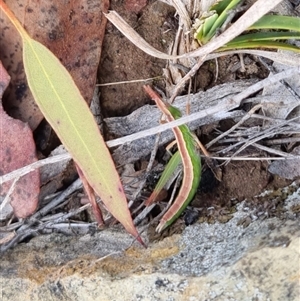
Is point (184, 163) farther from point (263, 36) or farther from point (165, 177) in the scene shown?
point (263, 36)

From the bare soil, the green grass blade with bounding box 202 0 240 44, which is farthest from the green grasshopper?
the green grass blade with bounding box 202 0 240 44

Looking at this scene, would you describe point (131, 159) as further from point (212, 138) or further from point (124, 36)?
point (124, 36)

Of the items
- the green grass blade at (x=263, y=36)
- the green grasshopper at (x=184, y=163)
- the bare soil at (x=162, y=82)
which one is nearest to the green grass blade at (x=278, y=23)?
the green grass blade at (x=263, y=36)

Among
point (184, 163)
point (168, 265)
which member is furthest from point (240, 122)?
point (168, 265)

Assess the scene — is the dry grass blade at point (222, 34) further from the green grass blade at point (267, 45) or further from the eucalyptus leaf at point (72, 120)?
the eucalyptus leaf at point (72, 120)

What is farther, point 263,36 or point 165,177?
point 165,177

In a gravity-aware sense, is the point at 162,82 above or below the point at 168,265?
above

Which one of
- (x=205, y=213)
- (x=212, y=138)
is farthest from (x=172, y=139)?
(x=205, y=213)

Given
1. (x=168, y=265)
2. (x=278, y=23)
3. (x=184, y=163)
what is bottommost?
(x=168, y=265)

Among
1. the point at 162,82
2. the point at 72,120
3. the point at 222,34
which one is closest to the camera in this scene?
the point at 222,34
